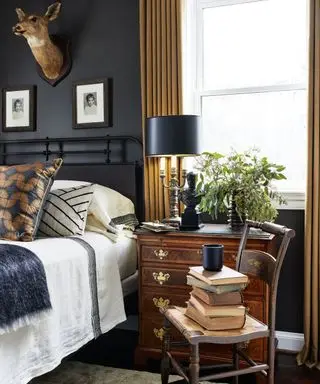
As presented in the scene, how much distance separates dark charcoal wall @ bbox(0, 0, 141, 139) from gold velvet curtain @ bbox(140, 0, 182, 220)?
18 centimetres

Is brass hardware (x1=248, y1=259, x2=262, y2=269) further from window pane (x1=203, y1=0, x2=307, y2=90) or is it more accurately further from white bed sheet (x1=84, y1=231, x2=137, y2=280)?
window pane (x1=203, y1=0, x2=307, y2=90)

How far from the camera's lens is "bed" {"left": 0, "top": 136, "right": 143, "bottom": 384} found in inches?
80.5

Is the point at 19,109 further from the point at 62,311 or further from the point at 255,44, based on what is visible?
the point at 62,311

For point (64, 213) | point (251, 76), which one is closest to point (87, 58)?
point (251, 76)

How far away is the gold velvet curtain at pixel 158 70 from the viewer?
315 centimetres

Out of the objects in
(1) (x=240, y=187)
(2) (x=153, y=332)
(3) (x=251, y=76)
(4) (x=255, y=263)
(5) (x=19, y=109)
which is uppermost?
(3) (x=251, y=76)

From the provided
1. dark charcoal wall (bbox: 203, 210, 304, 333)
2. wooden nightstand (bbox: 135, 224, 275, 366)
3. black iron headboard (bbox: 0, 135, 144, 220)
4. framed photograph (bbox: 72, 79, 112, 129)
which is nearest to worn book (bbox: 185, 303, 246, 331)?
wooden nightstand (bbox: 135, 224, 275, 366)

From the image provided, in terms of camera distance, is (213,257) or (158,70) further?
(158,70)

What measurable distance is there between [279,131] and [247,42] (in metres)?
0.68

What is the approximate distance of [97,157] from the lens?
3.54m

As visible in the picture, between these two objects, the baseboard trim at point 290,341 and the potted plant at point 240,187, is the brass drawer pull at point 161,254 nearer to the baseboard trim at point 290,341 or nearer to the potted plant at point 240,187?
the potted plant at point 240,187

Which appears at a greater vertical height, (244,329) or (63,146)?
(63,146)

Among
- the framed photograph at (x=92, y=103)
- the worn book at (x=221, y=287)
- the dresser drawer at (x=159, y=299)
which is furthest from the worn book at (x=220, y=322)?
the framed photograph at (x=92, y=103)

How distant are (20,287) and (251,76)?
7.05ft
